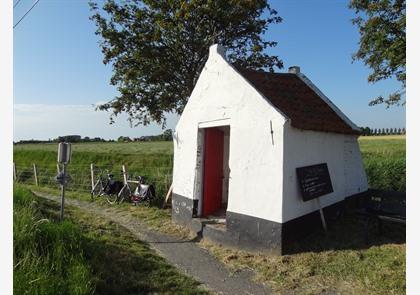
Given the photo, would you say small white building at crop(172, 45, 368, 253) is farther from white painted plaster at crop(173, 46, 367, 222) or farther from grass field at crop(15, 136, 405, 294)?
grass field at crop(15, 136, 405, 294)

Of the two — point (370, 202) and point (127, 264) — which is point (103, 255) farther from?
point (370, 202)

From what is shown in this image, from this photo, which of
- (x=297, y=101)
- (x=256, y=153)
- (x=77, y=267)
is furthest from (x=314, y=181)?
(x=77, y=267)

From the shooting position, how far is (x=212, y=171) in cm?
920

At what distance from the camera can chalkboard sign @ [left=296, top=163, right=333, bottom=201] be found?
6.88 metres

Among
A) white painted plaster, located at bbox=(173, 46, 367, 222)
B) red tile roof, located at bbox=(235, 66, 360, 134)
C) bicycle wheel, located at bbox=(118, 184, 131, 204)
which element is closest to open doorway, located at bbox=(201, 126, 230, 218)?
white painted plaster, located at bbox=(173, 46, 367, 222)

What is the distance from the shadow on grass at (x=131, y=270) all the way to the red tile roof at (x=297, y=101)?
378 centimetres

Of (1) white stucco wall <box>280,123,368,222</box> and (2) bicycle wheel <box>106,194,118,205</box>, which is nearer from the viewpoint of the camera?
(1) white stucco wall <box>280,123,368,222</box>

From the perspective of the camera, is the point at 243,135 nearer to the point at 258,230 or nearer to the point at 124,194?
the point at 258,230

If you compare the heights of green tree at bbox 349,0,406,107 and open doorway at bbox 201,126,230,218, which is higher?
green tree at bbox 349,0,406,107

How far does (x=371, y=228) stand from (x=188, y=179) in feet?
15.7

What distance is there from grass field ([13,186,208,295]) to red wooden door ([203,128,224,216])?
9.07 feet

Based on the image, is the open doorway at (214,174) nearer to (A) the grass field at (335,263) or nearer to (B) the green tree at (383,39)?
(A) the grass field at (335,263)

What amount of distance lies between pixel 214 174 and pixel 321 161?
3021 millimetres
